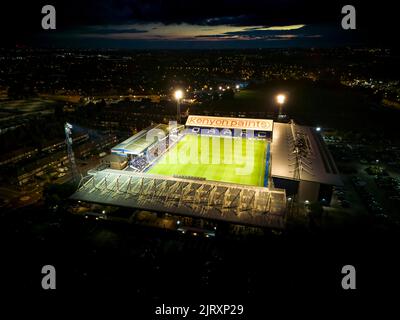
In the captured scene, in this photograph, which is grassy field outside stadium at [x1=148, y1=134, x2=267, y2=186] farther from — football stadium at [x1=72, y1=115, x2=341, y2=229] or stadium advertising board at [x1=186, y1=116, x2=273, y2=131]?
stadium advertising board at [x1=186, y1=116, x2=273, y2=131]

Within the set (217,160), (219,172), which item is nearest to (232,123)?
(217,160)

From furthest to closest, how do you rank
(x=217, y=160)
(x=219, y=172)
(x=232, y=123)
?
(x=232, y=123) → (x=217, y=160) → (x=219, y=172)

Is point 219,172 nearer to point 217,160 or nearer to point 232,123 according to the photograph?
point 217,160

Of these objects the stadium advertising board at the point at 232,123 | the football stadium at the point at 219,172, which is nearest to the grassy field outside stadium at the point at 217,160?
the football stadium at the point at 219,172

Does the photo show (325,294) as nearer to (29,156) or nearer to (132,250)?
(132,250)

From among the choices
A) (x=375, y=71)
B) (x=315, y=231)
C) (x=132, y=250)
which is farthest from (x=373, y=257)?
(x=375, y=71)

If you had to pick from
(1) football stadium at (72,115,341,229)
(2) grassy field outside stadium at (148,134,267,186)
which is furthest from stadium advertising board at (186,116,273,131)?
(2) grassy field outside stadium at (148,134,267,186)

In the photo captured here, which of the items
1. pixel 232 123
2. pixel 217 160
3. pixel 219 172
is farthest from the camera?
pixel 232 123
